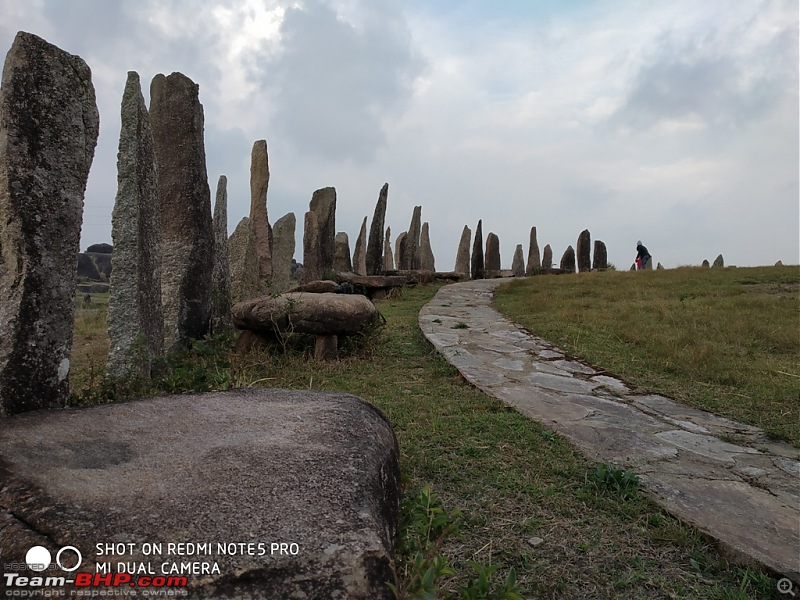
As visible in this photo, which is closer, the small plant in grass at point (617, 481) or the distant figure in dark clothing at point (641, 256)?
the small plant in grass at point (617, 481)

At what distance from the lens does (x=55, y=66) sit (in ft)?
→ 10.4

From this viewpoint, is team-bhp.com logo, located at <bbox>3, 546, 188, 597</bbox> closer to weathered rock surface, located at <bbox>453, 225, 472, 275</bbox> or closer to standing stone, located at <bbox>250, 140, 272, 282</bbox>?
standing stone, located at <bbox>250, 140, 272, 282</bbox>

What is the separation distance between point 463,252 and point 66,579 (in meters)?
20.4

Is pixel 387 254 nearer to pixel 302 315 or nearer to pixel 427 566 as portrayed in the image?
pixel 302 315

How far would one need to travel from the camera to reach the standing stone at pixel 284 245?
456 inches

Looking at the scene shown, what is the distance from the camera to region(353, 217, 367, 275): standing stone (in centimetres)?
1686

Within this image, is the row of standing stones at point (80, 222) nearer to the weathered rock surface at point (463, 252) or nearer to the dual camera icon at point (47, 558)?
the dual camera icon at point (47, 558)

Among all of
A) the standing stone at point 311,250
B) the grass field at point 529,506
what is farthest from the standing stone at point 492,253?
the grass field at point 529,506

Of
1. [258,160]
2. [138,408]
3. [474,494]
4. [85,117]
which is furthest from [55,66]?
[258,160]

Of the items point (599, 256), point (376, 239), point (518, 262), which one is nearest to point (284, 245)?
point (376, 239)

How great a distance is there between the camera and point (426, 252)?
20.7 metres

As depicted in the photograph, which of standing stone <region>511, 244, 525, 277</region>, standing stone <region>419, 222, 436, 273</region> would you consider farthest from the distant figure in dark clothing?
standing stone <region>419, 222, 436, 273</region>

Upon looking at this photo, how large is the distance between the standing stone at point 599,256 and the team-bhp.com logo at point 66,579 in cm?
2437

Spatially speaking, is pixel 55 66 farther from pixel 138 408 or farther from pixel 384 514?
pixel 384 514
